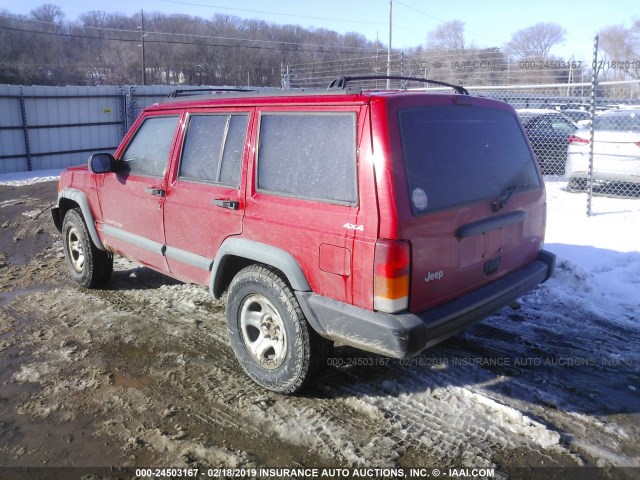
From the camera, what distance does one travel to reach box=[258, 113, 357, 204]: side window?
3.05 meters

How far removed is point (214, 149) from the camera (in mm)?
3922

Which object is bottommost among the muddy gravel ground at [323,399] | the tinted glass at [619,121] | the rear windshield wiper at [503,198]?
the muddy gravel ground at [323,399]

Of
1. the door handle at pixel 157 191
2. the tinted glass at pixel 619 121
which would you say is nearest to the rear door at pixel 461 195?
the door handle at pixel 157 191

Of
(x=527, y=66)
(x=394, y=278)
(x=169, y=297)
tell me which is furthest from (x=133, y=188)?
(x=527, y=66)

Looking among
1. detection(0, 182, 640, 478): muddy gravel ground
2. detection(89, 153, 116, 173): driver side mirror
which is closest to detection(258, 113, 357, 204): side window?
detection(0, 182, 640, 478): muddy gravel ground

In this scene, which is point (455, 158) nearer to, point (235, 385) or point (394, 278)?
point (394, 278)

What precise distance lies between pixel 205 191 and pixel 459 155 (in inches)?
71.0

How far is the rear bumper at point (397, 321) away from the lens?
283cm

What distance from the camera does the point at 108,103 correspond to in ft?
57.5

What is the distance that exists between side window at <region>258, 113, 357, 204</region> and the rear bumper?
63cm

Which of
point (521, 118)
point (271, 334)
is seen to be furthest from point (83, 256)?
point (521, 118)

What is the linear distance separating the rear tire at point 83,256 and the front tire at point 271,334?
2429 mm

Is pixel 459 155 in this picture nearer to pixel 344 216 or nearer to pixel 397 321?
pixel 344 216

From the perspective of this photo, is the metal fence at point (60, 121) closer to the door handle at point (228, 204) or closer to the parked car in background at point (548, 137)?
the parked car in background at point (548, 137)
